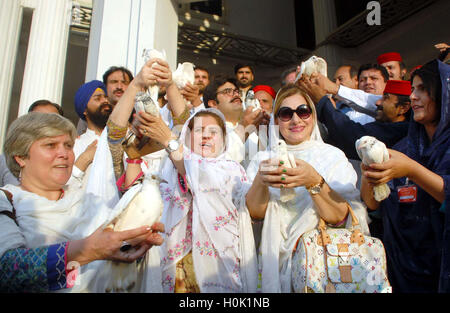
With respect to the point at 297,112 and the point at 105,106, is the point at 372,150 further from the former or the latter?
the point at 105,106

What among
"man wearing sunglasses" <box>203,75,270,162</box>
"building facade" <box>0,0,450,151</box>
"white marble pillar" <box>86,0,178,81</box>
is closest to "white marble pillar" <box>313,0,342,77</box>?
"building facade" <box>0,0,450,151</box>

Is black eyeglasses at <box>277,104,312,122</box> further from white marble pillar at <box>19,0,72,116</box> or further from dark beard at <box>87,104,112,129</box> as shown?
white marble pillar at <box>19,0,72,116</box>

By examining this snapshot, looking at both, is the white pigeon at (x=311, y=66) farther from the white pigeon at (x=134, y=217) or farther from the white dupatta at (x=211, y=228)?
the white pigeon at (x=134, y=217)

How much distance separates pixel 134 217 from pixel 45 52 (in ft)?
14.4

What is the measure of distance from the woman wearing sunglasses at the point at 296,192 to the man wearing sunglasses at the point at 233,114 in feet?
1.31

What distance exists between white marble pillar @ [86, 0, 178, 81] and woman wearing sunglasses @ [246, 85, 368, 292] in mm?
2556

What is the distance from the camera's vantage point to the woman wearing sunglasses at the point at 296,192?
1848 mm

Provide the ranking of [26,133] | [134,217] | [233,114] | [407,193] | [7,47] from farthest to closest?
[7,47], [233,114], [407,193], [26,133], [134,217]

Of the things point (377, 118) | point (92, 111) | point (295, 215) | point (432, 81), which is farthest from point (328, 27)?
point (295, 215)

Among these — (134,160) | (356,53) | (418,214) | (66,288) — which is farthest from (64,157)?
(356,53)

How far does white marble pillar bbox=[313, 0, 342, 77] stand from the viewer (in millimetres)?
8938

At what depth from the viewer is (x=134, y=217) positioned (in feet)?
4.69

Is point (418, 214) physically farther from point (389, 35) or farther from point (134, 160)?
point (389, 35)

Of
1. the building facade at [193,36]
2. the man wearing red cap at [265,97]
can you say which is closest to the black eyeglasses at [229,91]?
the man wearing red cap at [265,97]
